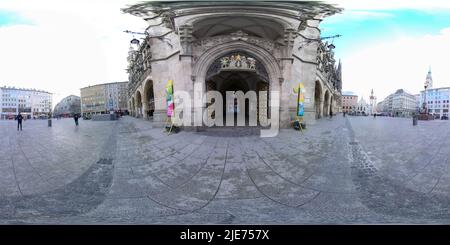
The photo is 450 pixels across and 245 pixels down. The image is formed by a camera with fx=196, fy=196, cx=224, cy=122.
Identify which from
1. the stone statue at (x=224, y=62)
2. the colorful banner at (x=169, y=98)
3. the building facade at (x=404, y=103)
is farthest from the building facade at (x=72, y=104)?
the building facade at (x=404, y=103)

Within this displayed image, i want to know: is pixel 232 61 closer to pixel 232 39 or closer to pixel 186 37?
pixel 232 39

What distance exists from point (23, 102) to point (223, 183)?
32.0m

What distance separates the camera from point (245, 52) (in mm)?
4770

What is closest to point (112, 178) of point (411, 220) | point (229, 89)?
point (411, 220)

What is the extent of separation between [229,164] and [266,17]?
2375 millimetres

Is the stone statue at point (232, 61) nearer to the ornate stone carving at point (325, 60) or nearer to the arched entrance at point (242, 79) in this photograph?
the arched entrance at point (242, 79)

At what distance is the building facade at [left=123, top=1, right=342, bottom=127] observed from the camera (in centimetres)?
291

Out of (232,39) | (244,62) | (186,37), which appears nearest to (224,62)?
(244,62)

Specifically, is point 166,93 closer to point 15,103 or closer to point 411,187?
point 411,187

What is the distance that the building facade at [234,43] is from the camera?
291cm

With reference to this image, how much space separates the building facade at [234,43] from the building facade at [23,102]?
38.9ft

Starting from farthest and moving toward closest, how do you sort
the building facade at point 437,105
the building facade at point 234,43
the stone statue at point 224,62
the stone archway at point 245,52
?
1. the building facade at point 437,105
2. the stone statue at point 224,62
3. the stone archway at point 245,52
4. the building facade at point 234,43

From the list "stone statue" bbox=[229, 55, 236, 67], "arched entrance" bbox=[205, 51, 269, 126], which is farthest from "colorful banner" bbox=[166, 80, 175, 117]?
"stone statue" bbox=[229, 55, 236, 67]

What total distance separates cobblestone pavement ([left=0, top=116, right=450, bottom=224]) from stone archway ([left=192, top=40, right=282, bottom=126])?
5.54 ft
